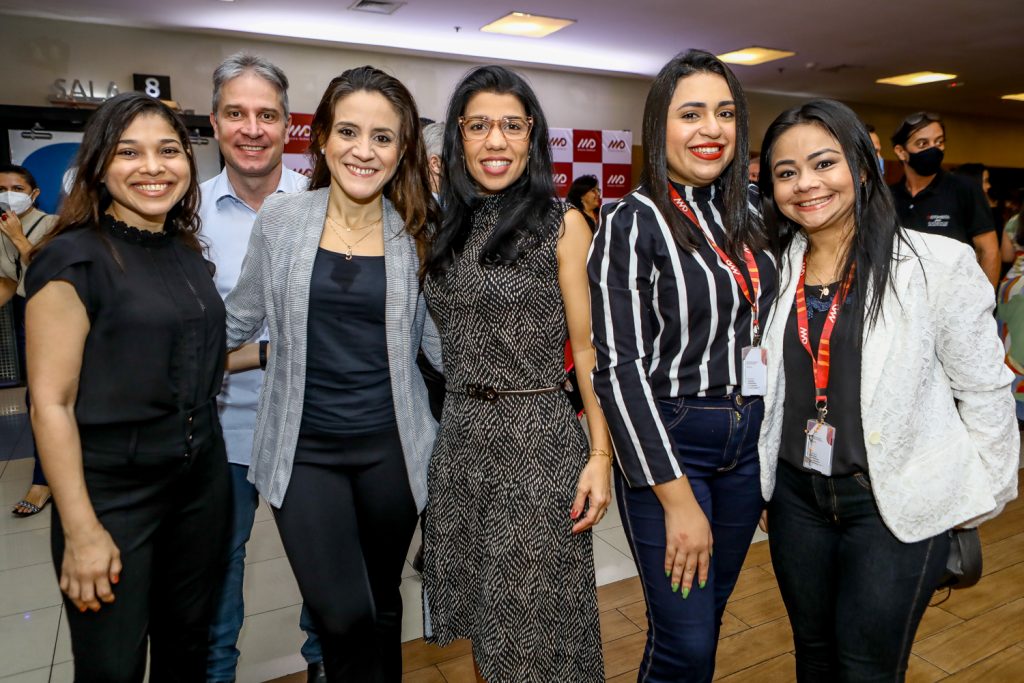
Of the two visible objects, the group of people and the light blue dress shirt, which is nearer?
the group of people

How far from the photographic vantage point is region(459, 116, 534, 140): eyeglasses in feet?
5.49

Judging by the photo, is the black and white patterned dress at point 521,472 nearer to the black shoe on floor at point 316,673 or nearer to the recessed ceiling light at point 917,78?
the black shoe on floor at point 316,673

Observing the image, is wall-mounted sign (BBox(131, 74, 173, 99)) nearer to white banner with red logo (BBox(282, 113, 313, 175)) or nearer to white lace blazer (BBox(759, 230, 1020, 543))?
white banner with red logo (BBox(282, 113, 313, 175))

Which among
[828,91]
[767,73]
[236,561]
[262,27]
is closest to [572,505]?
[236,561]

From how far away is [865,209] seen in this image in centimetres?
153

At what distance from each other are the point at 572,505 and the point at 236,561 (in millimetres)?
1066

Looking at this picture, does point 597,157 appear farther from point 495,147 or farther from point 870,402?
point 870,402

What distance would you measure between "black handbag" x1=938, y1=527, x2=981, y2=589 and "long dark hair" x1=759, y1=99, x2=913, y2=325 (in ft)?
1.64

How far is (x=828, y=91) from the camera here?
1142cm

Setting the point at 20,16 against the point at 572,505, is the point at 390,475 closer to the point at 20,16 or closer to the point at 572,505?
the point at 572,505

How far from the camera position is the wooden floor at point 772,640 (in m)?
2.40

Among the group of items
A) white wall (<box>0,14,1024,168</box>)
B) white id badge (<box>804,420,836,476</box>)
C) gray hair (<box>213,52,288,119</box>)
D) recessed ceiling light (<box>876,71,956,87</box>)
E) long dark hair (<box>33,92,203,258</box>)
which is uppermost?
recessed ceiling light (<box>876,71,956,87</box>)

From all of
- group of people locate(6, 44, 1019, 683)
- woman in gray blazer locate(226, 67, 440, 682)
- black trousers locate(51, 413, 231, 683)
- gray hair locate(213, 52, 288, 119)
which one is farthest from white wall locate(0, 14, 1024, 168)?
black trousers locate(51, 413, 231, 683)

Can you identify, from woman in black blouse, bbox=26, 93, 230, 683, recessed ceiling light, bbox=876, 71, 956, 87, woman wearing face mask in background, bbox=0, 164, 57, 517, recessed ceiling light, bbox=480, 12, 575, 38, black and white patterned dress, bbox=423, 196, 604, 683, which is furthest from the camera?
recessed ceiling light, bbox=876, 71, 956, 87
